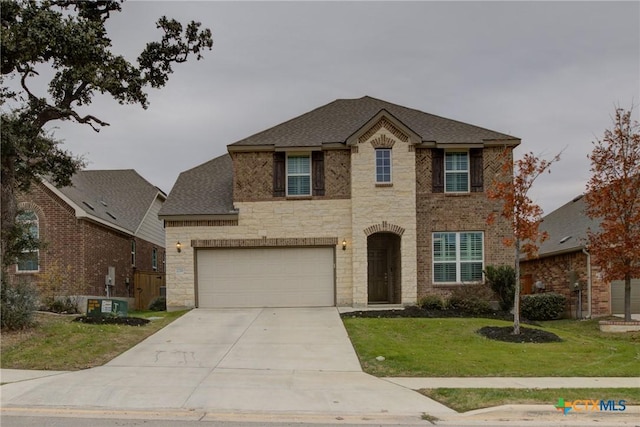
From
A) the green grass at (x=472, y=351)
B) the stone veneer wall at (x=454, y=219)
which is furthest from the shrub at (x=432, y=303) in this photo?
the green grass at (x=472, y=351)

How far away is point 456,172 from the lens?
21328 millimetres

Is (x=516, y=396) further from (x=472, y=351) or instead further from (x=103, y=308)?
(x=103, y=308)

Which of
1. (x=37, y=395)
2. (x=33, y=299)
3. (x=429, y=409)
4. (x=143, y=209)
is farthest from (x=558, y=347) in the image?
(x=143, y=209)

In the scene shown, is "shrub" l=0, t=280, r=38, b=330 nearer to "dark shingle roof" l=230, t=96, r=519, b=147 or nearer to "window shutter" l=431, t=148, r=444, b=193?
"dark shingle roof" l=230, t=96, r=519, b=147

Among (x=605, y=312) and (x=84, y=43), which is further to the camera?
(x=605, y=312)

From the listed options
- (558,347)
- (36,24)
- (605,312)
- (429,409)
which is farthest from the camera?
(605,312)

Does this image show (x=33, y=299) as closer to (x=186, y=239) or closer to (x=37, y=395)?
(x=37, y=395)

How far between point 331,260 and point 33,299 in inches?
402

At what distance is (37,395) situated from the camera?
29.8ft

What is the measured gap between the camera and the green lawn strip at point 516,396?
8711mm

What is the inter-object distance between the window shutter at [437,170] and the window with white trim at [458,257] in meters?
1.66

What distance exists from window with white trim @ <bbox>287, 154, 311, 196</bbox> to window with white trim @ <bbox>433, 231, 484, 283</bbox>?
493 cm

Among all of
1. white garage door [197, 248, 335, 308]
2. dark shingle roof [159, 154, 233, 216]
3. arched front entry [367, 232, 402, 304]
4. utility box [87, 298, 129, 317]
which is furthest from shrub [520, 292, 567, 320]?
utility box [87, 298, 129, 317]

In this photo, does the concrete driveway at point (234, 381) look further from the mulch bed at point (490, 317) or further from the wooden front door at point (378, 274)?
the wooden front door at point (378, 274)
